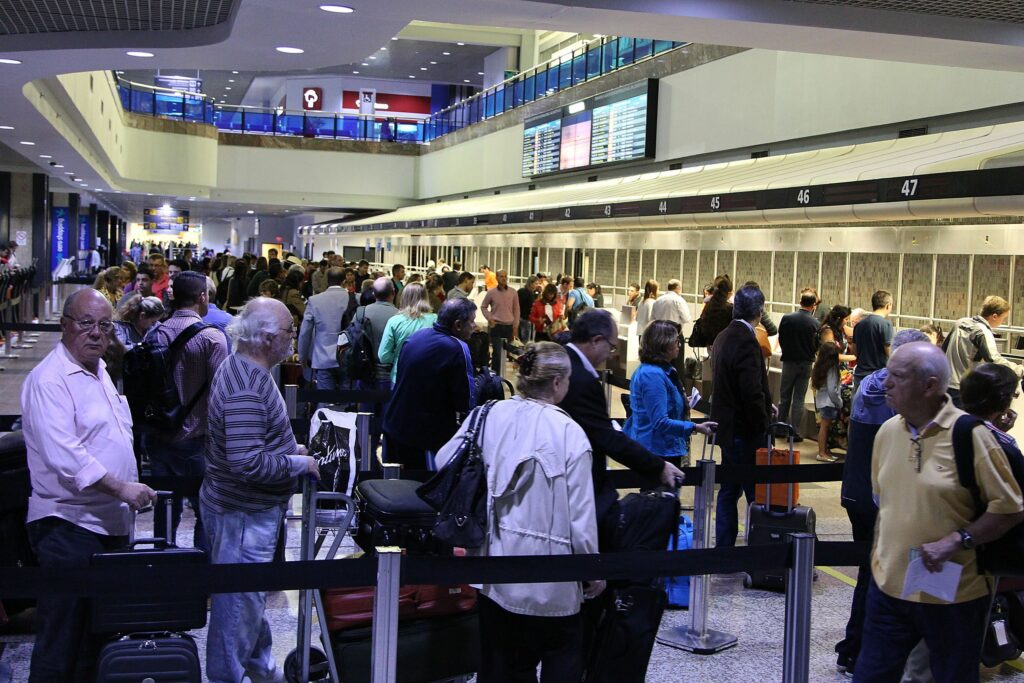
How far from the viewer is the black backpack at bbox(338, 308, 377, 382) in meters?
8.98

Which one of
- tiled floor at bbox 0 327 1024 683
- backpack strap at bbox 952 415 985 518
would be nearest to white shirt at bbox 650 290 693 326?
tiled floor at bbox 0 327 1024 683

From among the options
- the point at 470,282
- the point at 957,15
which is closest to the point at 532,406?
the point at 957,15

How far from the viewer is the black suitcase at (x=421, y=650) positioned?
4038 millimetres

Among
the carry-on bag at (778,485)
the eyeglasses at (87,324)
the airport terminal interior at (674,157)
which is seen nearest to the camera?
the eyeglasses at (87,324)

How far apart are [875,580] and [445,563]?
1.53m

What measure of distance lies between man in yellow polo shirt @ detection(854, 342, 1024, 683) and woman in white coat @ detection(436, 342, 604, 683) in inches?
39.7

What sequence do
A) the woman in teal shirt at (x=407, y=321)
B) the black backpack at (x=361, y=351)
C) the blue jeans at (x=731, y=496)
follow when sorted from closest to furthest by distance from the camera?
the blue jeans at (x=731, y=496)
the woman in teal shirt at (x=407, y=321)
the black backpack at (x=361, y=351)

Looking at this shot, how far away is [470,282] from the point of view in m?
13.8

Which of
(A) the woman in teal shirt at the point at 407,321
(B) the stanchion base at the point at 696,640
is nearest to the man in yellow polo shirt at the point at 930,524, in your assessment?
(B) the stanchion base at the point at 696,640

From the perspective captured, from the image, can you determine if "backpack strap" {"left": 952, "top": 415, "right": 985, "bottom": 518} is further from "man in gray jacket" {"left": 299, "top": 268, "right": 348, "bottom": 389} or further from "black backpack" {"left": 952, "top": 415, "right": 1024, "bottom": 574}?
"man in gray jacket" {"left": 299, "top": 268, "right": 348, "bottom": 389}

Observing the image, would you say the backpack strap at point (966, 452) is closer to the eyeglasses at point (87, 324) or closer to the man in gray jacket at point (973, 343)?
the eyeglasses at point (87, 324)

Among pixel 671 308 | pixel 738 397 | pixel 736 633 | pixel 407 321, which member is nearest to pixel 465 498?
pixel 736 633

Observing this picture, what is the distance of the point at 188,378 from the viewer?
5.58 m

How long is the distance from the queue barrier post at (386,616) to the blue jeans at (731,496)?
341 cm
